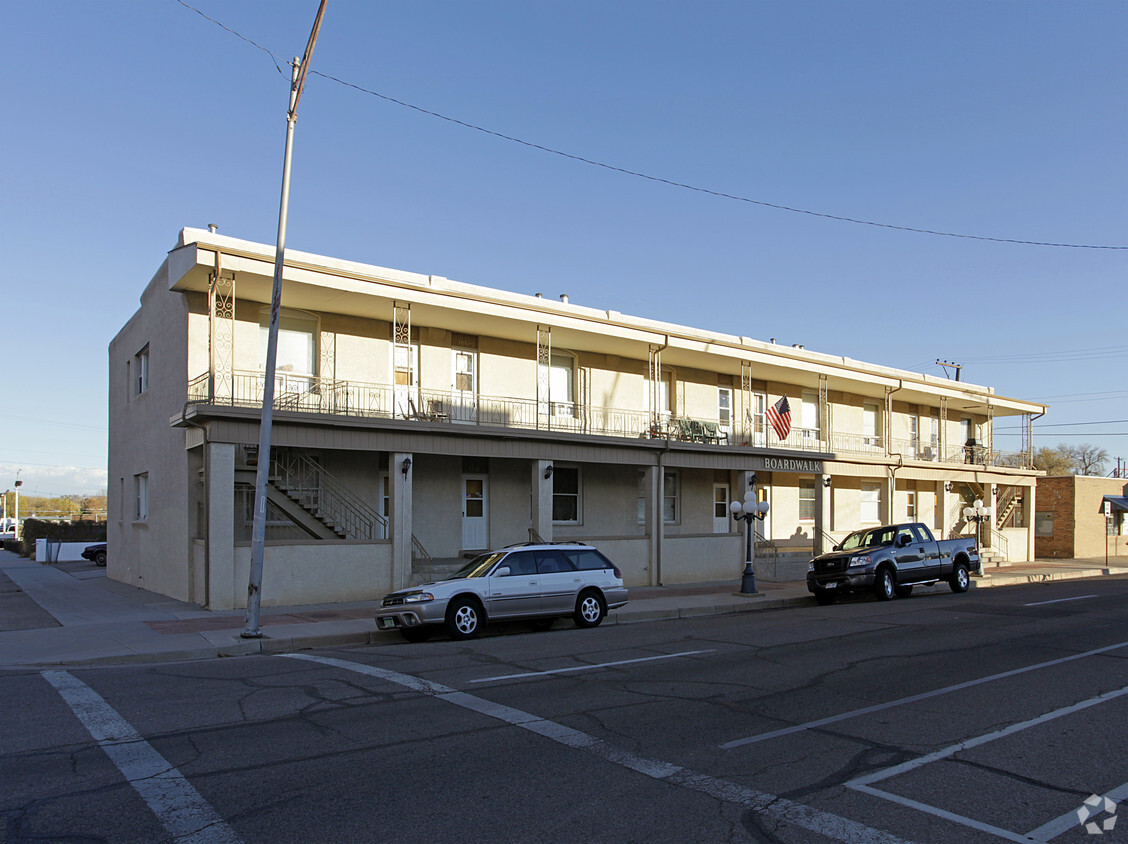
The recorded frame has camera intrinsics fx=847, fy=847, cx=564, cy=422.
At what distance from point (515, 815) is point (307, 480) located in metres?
16.1

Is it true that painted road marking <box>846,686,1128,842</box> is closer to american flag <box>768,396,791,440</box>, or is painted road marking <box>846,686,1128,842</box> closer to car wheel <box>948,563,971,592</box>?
car wheel <box>948,563,971,592</box>

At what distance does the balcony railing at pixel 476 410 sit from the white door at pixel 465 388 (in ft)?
0.10

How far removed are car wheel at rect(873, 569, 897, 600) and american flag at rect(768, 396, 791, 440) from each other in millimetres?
7184

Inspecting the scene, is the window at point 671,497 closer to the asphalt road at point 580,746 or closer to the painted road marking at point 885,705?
the asphalt road at point 580,746

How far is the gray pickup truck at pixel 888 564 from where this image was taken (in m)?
20.0

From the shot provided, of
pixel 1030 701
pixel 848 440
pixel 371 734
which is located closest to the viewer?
pixel 371 734

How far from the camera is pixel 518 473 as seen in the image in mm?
23828

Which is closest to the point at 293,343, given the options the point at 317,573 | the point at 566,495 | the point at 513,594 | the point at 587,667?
the point at 317,573

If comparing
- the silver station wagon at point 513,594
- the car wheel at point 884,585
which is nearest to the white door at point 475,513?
the silver station wagon at point 513,594

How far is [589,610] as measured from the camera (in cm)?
1556

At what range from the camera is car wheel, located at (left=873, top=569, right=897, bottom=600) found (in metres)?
20.0

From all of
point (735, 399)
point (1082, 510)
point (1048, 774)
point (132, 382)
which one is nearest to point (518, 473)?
point (735, 399)

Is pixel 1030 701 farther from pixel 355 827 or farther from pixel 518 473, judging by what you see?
pixel 518 473

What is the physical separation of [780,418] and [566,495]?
738 centimetres
